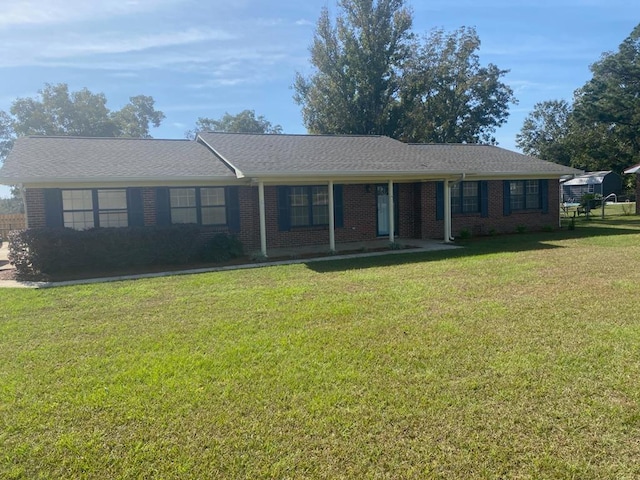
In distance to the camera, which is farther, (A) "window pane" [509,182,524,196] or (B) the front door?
(A) "window pane" [509,182,524,196]

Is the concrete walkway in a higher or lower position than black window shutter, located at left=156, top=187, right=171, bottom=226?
lower

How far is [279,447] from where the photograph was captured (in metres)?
3.24

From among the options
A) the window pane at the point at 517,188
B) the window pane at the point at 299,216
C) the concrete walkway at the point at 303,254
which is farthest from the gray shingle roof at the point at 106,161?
the window pane at the point at 517,188

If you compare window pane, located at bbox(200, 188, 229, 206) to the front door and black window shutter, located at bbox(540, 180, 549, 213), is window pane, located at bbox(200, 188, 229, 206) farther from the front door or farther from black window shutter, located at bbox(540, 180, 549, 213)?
black window shutter, located at bbox(540, 180, 549, 213)

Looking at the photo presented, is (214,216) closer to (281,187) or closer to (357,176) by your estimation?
(281,187)

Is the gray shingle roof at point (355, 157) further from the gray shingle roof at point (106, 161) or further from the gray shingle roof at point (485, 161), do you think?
the gray shingle roof at point (106, 161)

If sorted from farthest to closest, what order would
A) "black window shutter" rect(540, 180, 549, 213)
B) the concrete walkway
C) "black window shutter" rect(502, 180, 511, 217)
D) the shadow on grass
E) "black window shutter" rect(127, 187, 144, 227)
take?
"black window shutter" rect(540, 180, 549, 213), "black window shutter" rect(502, 180, 511, 217), "black window shutter" rect(127, 187, 144, 227), the shadow on grass, the concrete walkway

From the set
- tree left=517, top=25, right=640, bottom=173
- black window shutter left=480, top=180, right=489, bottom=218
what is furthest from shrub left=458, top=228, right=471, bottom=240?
tree left=517, top=25, right=640, bottom=173

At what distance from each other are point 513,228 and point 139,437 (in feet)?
56.3

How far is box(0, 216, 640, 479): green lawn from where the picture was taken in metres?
3.10

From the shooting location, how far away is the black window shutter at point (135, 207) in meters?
12.5

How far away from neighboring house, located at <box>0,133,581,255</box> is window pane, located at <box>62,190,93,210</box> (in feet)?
0.08

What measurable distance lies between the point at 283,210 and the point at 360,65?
51.4 feet

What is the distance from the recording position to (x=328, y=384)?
4176mm
